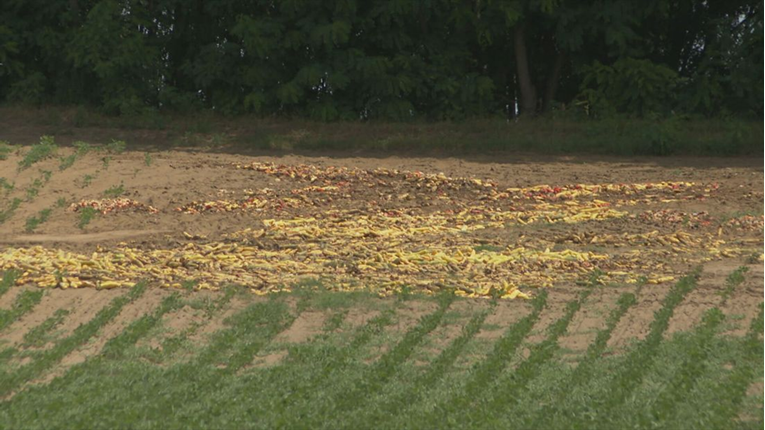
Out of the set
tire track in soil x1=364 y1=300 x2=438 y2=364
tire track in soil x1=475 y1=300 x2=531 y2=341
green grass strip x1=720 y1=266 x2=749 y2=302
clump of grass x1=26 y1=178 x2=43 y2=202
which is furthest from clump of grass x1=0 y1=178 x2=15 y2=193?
green grass strip x1=720 y1=266 x2=749 y2=302

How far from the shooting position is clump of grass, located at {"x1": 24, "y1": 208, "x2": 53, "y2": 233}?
897 centimetres

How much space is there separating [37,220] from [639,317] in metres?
6.03

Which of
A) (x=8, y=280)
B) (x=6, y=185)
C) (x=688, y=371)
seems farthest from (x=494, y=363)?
(x=6, y=185)

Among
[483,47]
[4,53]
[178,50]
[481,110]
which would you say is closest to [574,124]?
[481,110]

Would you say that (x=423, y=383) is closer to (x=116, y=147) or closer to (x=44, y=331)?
(x=44, y=331)

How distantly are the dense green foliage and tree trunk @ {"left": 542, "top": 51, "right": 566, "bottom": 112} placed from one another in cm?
3

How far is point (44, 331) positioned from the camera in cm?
555

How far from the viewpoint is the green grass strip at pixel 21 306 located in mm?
5801

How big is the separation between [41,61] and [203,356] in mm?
14048

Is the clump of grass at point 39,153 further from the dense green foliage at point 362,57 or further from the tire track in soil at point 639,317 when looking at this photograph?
the tire track in soil at point 639,317

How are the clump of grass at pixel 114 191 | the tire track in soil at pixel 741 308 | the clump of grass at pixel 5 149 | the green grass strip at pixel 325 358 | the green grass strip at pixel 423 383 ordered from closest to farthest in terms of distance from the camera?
the green grass strip at pixel 423 383, the green grass strip at pixel 325 358, the tire track in soil at pixel 741 308, the clump of grass at pixel 114 191, the clump of grass at pixel 5 149

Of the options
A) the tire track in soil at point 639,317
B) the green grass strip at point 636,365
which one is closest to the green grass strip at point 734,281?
the green grass strip at point 636,365

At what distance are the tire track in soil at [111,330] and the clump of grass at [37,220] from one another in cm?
319

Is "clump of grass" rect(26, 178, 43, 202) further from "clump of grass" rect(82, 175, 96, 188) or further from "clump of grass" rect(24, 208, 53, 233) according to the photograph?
"clump of grass" rect(24, 208, 53, 233)
